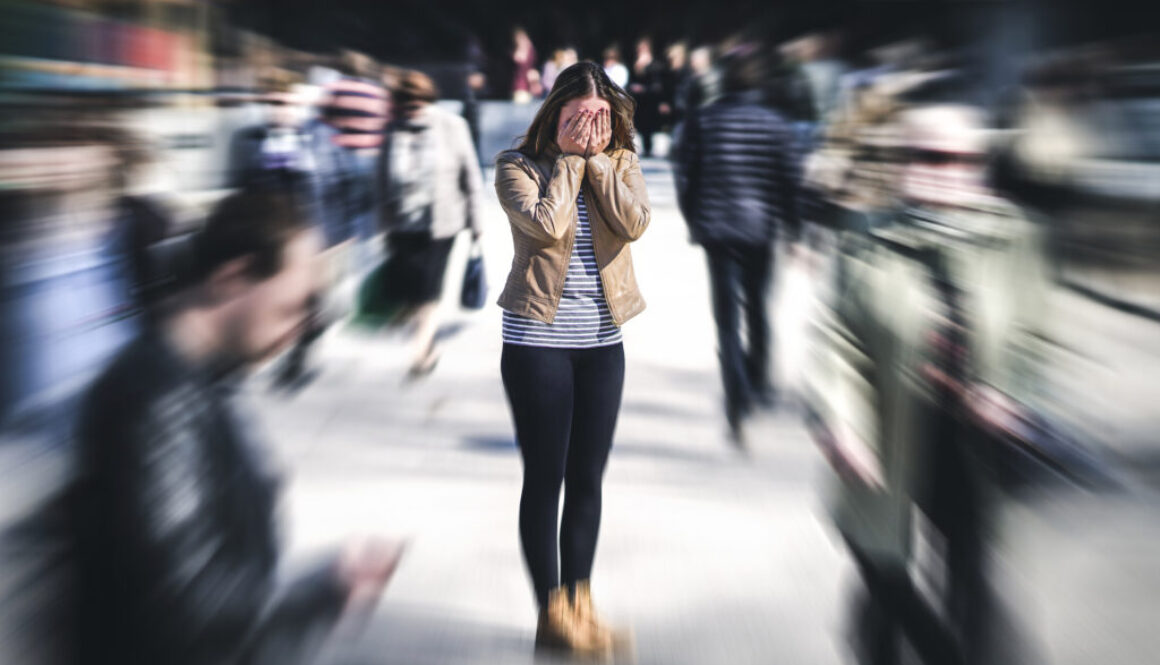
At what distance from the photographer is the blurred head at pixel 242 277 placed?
2.61 meters

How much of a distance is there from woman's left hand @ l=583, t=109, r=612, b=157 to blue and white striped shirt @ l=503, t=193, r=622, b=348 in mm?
113

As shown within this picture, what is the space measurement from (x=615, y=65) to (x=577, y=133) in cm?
952

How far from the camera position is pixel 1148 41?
3.36 meters

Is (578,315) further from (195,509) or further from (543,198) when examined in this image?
(195,509)

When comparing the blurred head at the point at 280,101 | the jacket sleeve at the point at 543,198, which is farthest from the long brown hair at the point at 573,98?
the blurred head at the point at 280,101

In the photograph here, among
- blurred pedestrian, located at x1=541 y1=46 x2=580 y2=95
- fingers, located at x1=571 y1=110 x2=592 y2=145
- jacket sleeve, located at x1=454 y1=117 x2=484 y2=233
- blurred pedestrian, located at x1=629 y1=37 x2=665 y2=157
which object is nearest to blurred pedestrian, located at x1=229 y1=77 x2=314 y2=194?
jacket sleeve, located at x1=454 y1=117 x2=484 y2=233

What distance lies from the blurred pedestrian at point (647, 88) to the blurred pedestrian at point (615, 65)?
0.64 feet

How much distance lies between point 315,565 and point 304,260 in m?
2.78

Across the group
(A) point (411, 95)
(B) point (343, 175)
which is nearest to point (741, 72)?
(A) point (411, 95)

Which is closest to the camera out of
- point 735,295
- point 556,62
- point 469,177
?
point 735,295

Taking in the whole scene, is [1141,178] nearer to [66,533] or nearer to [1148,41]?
[1148,41]

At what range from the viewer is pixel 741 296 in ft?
A: 14.6

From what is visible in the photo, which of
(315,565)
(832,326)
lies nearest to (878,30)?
(832,326)

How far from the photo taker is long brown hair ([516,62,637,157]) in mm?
2309
